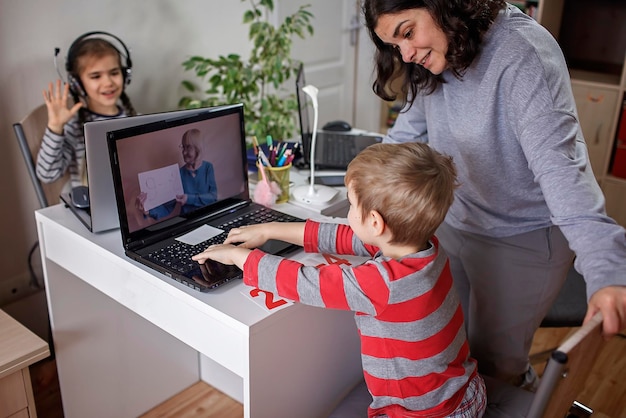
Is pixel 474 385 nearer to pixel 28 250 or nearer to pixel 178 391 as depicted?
pixel 178 391

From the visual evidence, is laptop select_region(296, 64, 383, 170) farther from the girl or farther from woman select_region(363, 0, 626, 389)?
the girl

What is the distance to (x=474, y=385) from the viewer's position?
4.20ft

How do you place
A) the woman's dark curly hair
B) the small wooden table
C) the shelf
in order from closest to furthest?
the woman's dark curly hair < the small wooden table < the shelf

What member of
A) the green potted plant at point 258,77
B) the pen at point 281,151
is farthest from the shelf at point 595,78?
the pen at point 281,151

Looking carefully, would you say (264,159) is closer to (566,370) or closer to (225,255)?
(225,255)

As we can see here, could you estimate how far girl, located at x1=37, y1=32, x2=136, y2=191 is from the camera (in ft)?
6.47

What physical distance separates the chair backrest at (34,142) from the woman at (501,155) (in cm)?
112

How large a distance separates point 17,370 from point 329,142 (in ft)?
4.03

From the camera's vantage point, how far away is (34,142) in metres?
2.02

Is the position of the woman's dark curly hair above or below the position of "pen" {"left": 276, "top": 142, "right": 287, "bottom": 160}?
above

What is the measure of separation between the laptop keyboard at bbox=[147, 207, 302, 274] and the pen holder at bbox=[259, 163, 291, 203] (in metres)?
0.10

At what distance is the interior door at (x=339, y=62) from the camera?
134 inches

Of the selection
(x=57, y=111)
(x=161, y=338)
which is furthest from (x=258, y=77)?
(x=161, y=338)

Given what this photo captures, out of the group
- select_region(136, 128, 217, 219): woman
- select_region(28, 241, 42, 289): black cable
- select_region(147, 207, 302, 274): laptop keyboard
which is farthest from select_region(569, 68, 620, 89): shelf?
select_region(28, 241, 42, 289): black cable
